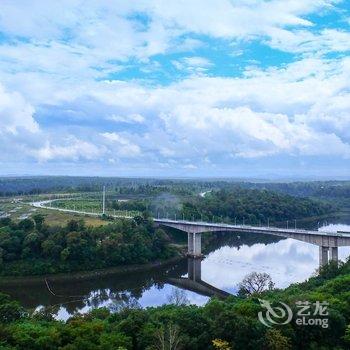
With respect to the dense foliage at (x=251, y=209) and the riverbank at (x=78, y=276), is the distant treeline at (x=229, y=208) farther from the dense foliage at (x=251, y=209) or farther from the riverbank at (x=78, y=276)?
the riverbank at (x=78, y=276)

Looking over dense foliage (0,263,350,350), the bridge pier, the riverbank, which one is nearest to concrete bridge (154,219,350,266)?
the bridge pier

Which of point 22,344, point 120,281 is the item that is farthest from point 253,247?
→ point 22,344

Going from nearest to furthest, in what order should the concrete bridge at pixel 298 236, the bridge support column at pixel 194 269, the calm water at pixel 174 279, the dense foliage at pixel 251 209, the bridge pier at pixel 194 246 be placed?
the calm water at pixel 174 279 → the concrete bridge at pixel 298 236 → the bridge support column at pixel 194 269 → the bridge pier at pixel 194 246 → the dense foliage at pixel 251 209

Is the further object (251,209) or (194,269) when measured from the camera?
(251,209)

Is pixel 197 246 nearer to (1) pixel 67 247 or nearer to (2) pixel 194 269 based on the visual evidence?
(2) pixel 194 269

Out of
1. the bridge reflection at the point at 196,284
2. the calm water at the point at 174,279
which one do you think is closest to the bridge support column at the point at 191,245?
the calm water at the point at 174,279

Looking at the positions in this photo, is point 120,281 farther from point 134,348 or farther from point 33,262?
point 134,348

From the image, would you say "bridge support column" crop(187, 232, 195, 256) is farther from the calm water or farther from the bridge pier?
the calm water

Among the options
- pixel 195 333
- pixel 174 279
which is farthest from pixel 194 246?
pixel 195 333
